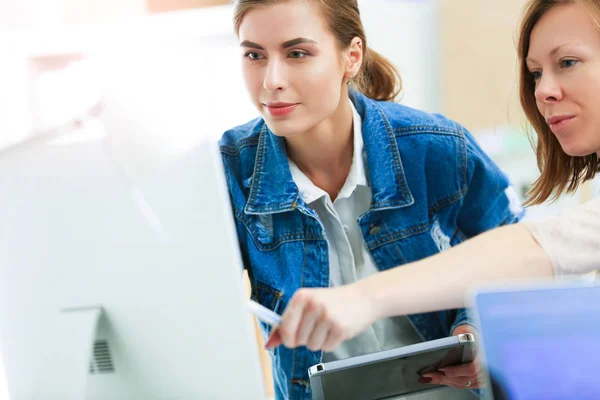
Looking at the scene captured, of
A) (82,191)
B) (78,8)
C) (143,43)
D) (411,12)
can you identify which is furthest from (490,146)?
(82,191)

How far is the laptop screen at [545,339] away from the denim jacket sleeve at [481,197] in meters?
0.59

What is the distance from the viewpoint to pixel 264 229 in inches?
45.2

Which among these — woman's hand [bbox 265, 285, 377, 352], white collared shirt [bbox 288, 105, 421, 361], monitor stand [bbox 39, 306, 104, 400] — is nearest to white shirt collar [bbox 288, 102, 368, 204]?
white collared shirt [bbox 288, 105, 421, 361]

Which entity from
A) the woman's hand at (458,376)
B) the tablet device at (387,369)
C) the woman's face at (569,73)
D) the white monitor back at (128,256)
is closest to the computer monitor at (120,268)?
the white monitor back at (128,256)

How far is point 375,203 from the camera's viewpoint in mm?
1151

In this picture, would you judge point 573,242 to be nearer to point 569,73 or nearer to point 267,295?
point 569,73

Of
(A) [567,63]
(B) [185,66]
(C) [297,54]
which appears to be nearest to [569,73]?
(A) [567,63]

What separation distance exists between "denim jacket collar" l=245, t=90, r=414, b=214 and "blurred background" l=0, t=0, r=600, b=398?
13cm

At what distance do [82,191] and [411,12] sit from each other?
168 centimetres

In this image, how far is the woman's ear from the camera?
118 cm

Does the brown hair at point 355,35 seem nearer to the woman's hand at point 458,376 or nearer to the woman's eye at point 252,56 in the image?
the woman's eye at point 252,56

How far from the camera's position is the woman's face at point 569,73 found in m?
0.94

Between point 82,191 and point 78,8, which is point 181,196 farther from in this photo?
point 78,8

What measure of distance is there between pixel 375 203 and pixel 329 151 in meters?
0.14
